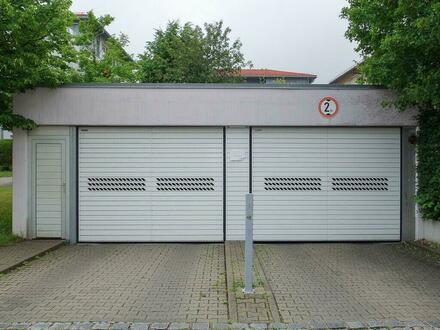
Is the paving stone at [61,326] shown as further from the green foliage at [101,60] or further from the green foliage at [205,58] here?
the green foliage at [205,58]

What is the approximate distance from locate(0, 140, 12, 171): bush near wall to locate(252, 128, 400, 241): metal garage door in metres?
27.8

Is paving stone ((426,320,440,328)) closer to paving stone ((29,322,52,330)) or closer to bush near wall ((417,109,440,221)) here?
paving stone ((29,322,52,330))

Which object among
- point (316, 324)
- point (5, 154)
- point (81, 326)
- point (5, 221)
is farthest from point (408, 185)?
point (5, 154)

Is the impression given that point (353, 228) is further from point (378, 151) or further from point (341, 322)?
point (341, 322)

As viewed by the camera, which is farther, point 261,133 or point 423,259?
point 261,133

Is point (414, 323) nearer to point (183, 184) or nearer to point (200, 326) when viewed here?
point (200, 326)

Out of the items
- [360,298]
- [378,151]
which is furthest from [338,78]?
[360,298]

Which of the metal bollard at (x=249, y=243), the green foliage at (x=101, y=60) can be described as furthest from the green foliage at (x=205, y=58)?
the metal bollard at (x=249, y=243)

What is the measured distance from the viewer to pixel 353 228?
39.3 ft

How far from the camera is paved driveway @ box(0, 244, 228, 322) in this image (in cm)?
633

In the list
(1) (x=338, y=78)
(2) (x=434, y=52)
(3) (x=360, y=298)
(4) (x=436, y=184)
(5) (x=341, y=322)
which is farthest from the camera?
(1) (x=338, y=78)

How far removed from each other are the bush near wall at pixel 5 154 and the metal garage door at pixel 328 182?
27.8 metres

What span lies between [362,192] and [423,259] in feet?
8.12

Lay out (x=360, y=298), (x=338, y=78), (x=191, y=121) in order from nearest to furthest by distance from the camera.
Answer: (x=360, y=298) → (x=191, y=121) → (x=338, y=78)
